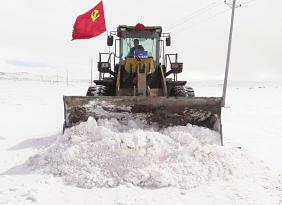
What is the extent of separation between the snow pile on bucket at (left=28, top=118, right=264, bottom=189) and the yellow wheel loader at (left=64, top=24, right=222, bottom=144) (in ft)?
1.51

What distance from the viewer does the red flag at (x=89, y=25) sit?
31.3 ft

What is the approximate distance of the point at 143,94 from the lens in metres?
8.09

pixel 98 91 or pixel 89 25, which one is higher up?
pixel 89 25

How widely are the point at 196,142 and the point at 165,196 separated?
→ 1.32 metres

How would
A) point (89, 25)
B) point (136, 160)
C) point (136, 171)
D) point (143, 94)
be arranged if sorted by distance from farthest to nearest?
point (89, 25)
point (143, 94)
point (136, 160)
point (136, 171)

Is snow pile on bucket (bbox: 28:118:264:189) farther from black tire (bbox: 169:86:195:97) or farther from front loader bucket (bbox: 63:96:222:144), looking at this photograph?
black tire (bbox: 169:86:195:97)

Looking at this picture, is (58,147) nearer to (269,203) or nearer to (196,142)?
(196,142)

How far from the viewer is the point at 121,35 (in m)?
9.22

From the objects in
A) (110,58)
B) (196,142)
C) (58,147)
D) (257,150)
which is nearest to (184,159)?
(196,142)

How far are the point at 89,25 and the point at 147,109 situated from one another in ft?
12.7

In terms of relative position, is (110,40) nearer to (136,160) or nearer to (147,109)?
(147,109)

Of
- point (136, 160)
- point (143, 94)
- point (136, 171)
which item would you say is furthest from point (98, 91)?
point (136, 171)

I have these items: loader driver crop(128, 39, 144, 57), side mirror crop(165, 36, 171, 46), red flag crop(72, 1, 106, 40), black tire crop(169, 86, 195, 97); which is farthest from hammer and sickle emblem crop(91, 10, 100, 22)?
black tire crop(169, 86, 195, 97)

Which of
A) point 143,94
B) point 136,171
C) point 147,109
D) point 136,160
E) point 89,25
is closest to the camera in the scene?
point 136,171
